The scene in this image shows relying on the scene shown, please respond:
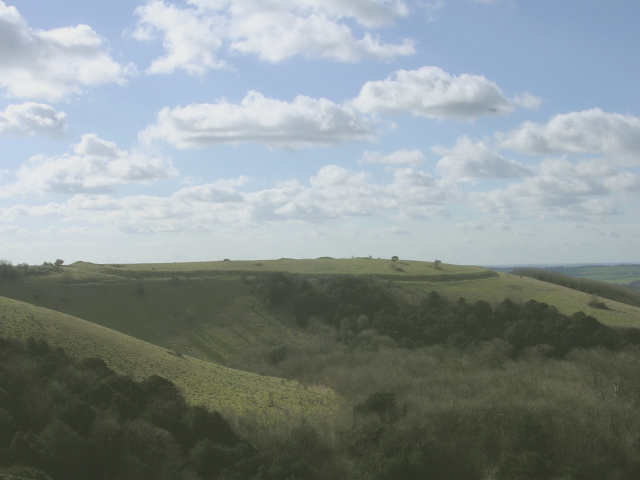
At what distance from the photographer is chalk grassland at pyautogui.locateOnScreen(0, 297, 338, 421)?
109 ft

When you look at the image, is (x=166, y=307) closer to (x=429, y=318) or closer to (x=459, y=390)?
(x=429, y=318)

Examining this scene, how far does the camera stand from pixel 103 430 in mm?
23438

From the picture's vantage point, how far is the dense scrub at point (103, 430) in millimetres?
21266

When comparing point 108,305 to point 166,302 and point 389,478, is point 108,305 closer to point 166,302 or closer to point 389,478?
point 166,302

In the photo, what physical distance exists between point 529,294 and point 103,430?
64179 mm

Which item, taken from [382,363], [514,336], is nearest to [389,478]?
[382,363]

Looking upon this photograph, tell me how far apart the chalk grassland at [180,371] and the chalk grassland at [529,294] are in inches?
1546

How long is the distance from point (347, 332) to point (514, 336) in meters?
17.4

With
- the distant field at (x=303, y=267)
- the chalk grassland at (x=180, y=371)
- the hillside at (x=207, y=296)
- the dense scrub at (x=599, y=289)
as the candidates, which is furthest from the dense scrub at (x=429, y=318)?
the dense scrub at (x=599, y=289)

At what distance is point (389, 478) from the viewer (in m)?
24.7

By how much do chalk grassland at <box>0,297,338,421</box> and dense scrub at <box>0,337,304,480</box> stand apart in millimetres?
3868

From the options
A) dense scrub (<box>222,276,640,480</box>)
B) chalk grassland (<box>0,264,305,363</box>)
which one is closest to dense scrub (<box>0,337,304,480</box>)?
dense scrub (<box>222,276,640,480</box>)

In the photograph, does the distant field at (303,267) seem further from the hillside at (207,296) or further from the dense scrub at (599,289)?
the dense scrub at (599,289)

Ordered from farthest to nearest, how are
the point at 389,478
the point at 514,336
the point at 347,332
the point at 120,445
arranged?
the point at 347,332 < the point at 514,336 < the point at 389,478 < the point at 120,445
